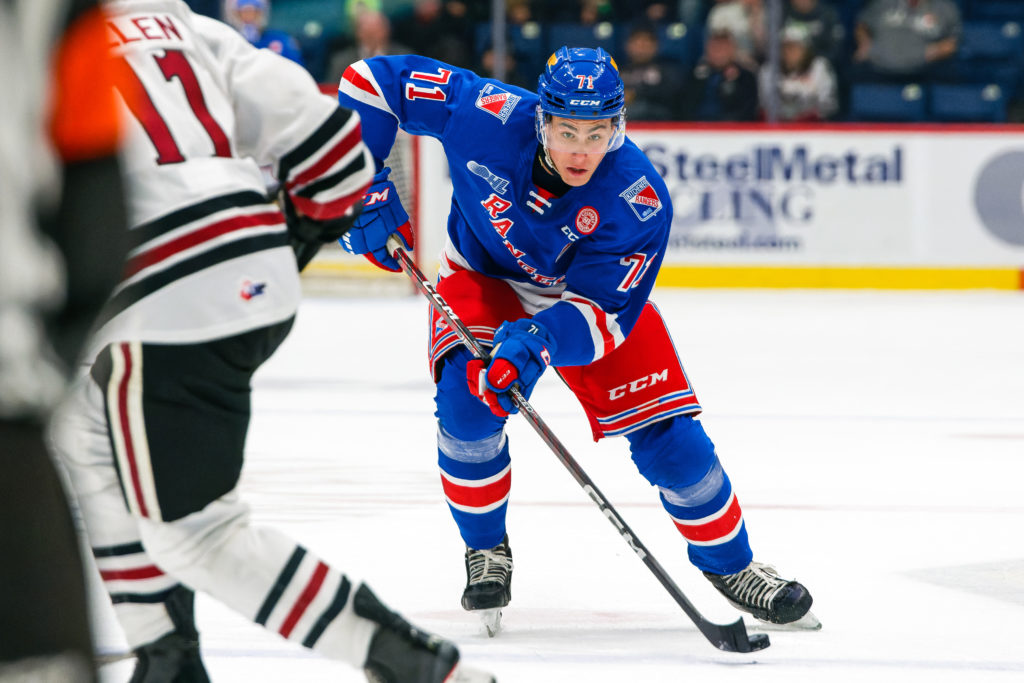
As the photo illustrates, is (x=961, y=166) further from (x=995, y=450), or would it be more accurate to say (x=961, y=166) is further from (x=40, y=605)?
(x=40, y=605)

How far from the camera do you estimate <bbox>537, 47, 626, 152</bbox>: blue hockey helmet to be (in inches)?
91.5

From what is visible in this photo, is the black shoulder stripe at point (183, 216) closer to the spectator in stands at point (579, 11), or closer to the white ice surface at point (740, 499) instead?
the white ice surface at point (740, 499)

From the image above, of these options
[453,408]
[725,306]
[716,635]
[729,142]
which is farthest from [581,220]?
[729,142]

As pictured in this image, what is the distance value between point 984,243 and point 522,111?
580 cm

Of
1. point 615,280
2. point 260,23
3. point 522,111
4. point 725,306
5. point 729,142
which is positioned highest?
point 522,111

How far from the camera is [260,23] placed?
7266mm

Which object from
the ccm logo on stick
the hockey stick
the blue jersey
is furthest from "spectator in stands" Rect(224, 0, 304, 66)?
the ccm logo on stick

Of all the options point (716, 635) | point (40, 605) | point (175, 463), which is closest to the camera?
point (40, 605)

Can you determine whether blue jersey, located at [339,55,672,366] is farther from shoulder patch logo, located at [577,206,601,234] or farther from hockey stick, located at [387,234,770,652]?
hockey stick, located at [387,234,770,652]

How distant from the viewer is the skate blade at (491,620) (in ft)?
7.76

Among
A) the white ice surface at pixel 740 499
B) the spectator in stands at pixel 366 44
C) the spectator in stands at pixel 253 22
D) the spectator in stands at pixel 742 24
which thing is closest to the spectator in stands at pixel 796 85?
the spectator in stands at pixel 742 24

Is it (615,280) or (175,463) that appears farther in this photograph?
(615,280)

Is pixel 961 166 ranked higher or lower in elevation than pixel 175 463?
lower

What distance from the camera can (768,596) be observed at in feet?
7.97
